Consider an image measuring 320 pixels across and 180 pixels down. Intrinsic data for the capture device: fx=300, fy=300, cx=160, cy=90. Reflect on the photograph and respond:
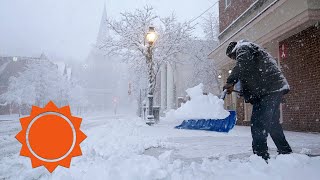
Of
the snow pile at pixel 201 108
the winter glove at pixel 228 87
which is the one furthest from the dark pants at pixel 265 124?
the snow pile at pixel 201 108

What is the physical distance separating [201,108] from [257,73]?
181 inches

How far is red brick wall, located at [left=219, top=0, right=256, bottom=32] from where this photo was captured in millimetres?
11977

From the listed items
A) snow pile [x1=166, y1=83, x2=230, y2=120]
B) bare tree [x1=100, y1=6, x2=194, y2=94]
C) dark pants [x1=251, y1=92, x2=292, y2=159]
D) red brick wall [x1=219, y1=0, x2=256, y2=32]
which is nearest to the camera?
dark pants [x1=251, y1=92, x2=292, y2=159]

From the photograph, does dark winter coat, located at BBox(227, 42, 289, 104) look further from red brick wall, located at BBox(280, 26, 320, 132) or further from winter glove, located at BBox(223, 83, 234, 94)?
red brick wall, located at BBox(280, 26, 320, 132)

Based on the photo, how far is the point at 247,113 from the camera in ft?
42.3

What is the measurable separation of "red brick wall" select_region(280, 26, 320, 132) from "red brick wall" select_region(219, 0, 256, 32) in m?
3.00

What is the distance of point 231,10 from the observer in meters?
13.4

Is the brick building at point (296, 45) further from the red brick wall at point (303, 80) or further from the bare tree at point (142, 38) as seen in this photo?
the bare tree at point (142, 38)

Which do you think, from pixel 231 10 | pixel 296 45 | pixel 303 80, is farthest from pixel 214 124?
pixel 231 10

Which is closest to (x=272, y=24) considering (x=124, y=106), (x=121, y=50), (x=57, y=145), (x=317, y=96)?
(x=317, y=96)

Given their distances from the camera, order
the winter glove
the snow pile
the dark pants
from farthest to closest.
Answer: the snow pile → the winter glove → the dark pants

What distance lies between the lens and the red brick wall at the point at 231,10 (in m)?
12.0

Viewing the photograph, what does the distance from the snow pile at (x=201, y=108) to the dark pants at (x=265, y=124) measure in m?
4.01

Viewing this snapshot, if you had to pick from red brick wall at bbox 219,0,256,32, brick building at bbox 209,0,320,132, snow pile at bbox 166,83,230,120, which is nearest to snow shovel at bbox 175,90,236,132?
snow pile at bbox 166,83,230,120
